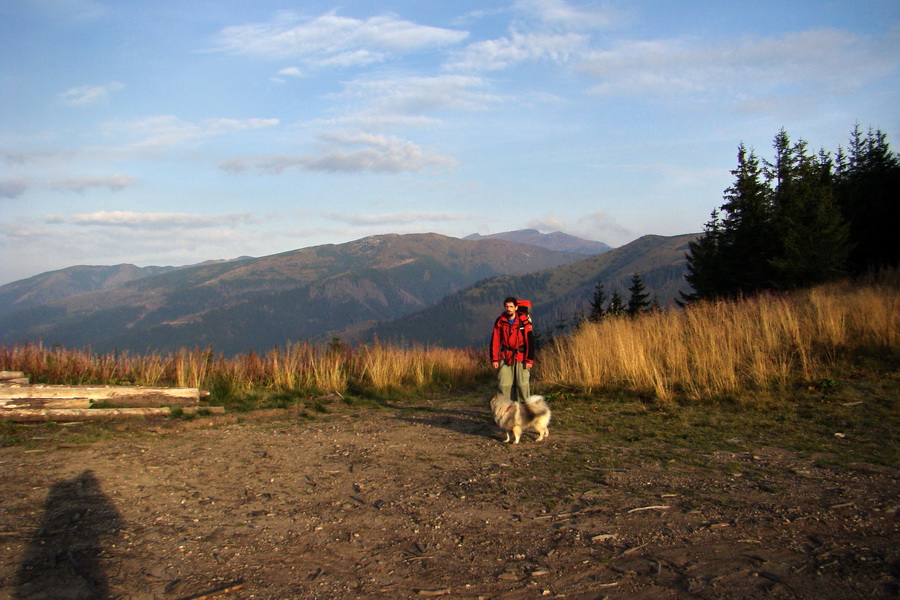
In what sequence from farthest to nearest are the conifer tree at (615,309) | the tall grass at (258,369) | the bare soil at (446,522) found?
the conifer tree at (615,309), the tall grass at (258,369), the bare soil at (446,522)

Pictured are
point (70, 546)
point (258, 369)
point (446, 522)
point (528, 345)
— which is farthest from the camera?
point (258, 369)

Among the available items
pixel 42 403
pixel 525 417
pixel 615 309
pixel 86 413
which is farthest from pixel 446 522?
pixel 615 309

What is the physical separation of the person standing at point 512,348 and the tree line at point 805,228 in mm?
14290

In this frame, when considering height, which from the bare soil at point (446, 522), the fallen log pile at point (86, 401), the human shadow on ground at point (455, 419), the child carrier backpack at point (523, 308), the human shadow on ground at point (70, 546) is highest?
the child carrier backpack at point (523, 308)

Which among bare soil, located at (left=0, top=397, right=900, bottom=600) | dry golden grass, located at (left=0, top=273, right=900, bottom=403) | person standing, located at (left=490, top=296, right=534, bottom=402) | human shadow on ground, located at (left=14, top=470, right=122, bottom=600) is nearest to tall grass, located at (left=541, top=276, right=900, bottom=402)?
dry golden grass, located at (left=0, top=273, right=900, bottom=403)

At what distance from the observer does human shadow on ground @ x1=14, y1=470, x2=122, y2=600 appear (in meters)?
3.44

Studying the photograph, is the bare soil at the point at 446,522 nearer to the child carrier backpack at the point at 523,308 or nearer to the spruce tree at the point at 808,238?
the child carrier backpack at the point at 523,308

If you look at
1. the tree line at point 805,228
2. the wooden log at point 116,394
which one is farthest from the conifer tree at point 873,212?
the wooden log at point 116,394

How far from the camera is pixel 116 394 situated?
945 centimetres

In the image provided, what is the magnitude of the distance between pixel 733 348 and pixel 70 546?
389 inches

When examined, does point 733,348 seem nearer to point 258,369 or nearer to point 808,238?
point 258,369

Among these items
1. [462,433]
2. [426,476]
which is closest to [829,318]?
[462,433]

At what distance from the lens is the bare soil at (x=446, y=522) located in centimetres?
338

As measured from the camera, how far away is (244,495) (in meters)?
5.36
